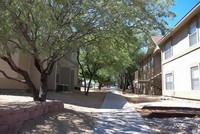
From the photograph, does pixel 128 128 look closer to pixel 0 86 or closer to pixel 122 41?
pixel 122 41

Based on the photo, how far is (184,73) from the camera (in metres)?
21.8

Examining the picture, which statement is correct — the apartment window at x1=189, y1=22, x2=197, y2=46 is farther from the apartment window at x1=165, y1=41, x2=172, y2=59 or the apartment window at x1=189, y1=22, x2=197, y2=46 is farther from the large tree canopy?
the large tree canopy

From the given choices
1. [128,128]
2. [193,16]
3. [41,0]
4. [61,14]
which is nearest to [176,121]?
[128,128]

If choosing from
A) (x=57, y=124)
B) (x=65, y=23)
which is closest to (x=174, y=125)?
(x=57, y=124)

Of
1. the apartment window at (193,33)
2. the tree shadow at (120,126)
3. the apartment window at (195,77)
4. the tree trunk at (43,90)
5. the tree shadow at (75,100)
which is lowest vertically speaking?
the tree shadow at (120,126)

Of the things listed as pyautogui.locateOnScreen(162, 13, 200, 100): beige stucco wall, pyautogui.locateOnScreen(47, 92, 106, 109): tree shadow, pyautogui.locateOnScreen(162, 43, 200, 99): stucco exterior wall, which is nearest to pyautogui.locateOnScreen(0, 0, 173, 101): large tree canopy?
pyautogui.locateOnScreen(47, 92, 106, 109): tree shadow

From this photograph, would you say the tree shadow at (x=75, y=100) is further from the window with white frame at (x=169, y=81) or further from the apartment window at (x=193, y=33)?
the apartment window at (x=193, y=33)

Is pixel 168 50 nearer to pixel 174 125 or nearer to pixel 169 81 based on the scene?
pixel 169 81

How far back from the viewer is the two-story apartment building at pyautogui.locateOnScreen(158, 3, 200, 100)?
19.1 metres

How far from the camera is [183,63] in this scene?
2211 cm

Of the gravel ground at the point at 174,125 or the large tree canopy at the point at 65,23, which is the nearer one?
the gravel ground at the point at 174,125

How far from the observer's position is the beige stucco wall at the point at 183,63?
19.5 metres

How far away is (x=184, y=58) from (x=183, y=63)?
1.52 feet

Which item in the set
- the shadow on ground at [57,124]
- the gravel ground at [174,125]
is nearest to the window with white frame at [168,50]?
the gravel ground at [174,125]
